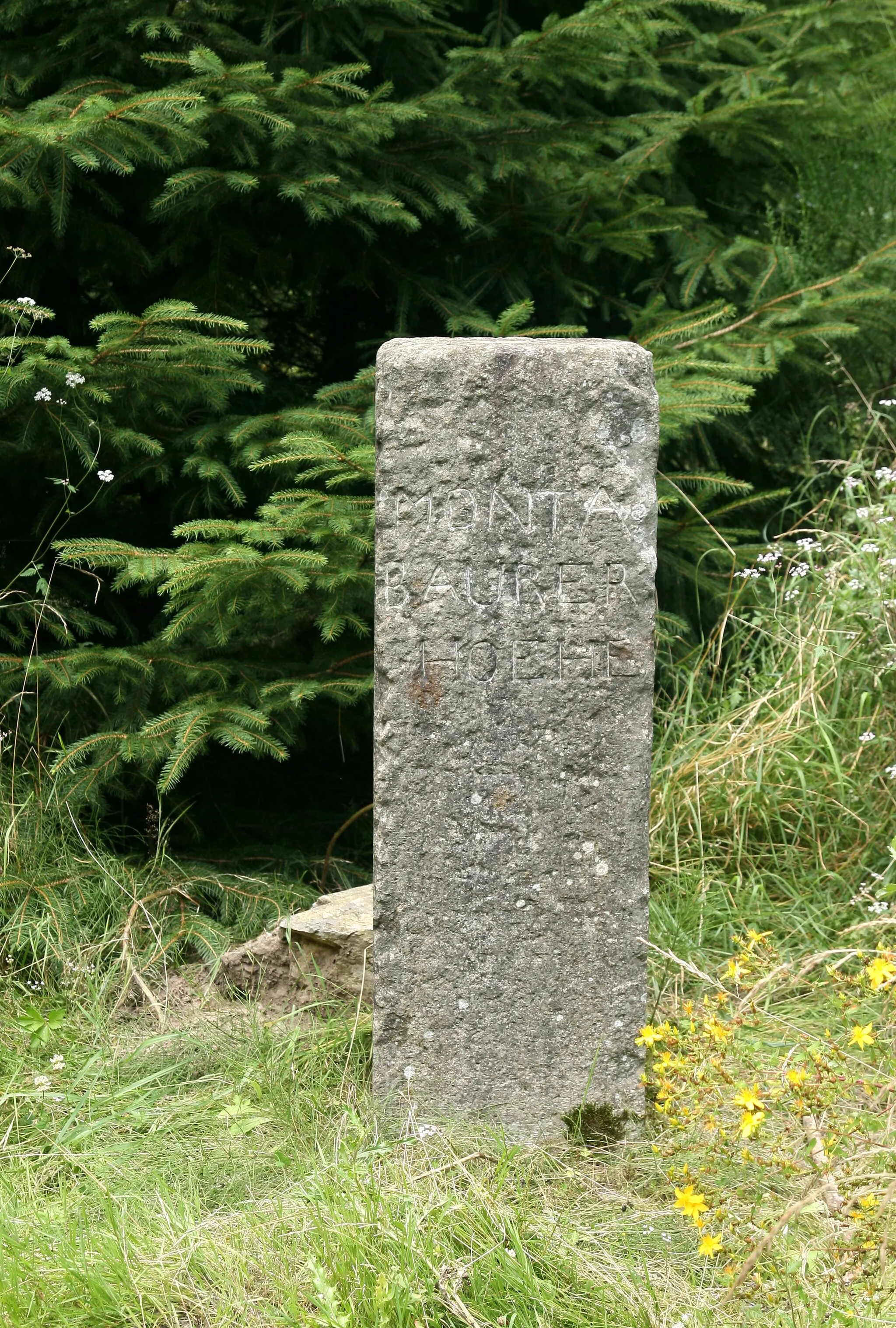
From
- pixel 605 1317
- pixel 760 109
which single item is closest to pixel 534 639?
pixel 605 1317

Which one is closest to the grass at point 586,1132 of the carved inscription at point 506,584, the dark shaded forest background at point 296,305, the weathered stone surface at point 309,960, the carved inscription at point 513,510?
the weathered stone surface at point 309,960

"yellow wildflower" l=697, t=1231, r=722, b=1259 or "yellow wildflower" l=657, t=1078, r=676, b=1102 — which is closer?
"yellow wildflower" l=697, t=1231, r=722, b=1259

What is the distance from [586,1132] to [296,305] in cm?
288

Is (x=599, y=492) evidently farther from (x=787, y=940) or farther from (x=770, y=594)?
(x=770, y=594)

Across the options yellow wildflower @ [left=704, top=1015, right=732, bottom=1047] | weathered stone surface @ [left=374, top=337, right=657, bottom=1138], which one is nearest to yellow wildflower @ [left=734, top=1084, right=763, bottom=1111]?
yellow wildflower @ [left=704, top=1015, right=732, bottom=1047]

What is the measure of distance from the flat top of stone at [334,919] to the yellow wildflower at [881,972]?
1.21 metres

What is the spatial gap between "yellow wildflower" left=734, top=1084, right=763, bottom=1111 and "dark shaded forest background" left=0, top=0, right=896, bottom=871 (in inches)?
57.5

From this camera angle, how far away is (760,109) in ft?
12.7

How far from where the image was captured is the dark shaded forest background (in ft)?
10.0

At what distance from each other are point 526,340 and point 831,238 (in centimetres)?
311

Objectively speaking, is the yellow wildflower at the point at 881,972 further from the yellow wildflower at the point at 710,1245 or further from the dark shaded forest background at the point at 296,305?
the dark shaded forest background at the point at 296,305

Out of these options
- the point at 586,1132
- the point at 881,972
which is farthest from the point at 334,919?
the point at 881,972

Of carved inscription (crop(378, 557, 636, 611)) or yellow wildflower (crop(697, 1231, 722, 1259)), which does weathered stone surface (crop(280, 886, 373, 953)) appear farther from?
yellow wildflower (crop(697, 1231, 722, 1259))

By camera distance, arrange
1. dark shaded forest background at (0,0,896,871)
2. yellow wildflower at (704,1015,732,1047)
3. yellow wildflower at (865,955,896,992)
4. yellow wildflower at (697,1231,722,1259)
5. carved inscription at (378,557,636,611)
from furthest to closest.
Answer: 1. dark shaded forest background at (0,0,896,871)
2. carved inscription at (378,557,636,611)
3. yellow wildflower at (704,1015,732,1047)
4. yellow wildflower at (865,955,896,992)
5. yellow wildflower at (697,1231,722,1259)
